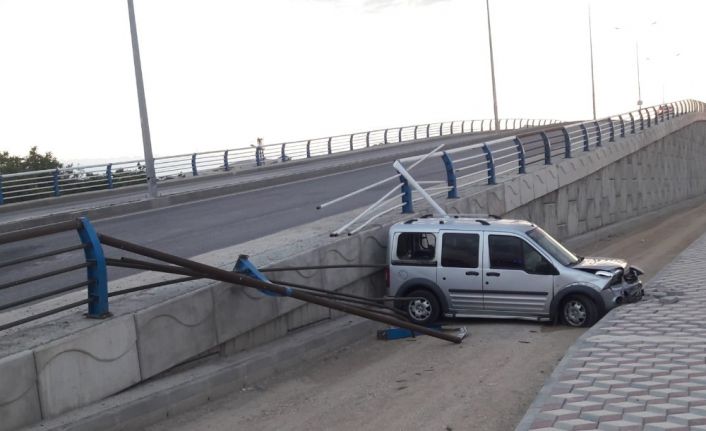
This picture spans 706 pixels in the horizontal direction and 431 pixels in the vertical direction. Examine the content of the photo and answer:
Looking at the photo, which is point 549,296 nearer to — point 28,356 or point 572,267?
point 572,267

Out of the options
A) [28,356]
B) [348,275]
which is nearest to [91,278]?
[28,356]

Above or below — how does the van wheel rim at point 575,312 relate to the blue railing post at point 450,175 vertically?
below

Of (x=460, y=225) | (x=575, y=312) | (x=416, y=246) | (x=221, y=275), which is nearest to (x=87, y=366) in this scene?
(x=221, y=275)

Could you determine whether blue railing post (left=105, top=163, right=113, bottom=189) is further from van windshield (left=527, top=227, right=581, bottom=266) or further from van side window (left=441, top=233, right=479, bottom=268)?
van windshield (left=527, top=227, right=581, bottom=266)

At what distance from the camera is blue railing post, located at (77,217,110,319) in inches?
313

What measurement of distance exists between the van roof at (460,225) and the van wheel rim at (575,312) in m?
1.37

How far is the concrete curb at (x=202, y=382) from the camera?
7332 millimetres

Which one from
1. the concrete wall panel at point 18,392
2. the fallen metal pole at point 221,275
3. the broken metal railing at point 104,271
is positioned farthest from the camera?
the fallen metal pole at point 221,275

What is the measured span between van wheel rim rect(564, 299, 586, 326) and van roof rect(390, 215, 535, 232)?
137 centimetres

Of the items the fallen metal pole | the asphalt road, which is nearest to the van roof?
the fallen metal pole

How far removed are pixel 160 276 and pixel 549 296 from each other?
594 centimetres

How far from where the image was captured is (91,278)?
26.4ft

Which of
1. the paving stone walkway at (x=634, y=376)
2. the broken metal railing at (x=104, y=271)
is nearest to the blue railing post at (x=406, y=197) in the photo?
the paving stone walkway at (x=634, y=376)

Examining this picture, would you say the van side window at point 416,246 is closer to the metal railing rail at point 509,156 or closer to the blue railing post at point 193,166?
the metal railing rail at point 509,156
